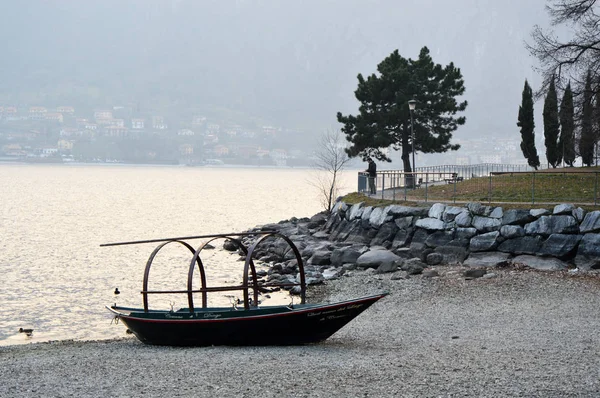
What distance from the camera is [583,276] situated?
24359 millimetres

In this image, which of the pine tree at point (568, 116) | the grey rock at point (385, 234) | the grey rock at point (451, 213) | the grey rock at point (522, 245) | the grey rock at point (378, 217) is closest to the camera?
the grey rock at point (522, 245)

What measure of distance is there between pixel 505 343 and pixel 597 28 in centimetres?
2412

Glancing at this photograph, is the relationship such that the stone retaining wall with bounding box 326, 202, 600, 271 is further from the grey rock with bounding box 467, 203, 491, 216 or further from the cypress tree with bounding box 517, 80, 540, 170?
the cypress tree with bounding box 517, 80, 540, 170

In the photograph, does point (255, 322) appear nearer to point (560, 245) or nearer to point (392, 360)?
point (392, 360)

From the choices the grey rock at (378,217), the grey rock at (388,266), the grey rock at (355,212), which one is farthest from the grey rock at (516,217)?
the grey rock at (355,212)

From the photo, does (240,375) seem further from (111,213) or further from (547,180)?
(111,213)

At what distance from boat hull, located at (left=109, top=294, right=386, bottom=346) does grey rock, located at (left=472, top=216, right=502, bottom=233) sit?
43.5 feet

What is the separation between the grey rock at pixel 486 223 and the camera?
A: 1117 inches

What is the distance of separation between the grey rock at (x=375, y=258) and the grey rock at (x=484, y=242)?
10.2 feet

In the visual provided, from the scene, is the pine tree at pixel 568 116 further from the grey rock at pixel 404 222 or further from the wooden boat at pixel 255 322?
the wooden boat at pixel 255 322

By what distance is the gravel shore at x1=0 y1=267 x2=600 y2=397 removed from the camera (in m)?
12.3

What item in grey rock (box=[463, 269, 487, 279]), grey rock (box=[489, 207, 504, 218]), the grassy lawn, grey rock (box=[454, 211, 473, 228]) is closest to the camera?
grey rock (box=[463, 269, 487, 279])

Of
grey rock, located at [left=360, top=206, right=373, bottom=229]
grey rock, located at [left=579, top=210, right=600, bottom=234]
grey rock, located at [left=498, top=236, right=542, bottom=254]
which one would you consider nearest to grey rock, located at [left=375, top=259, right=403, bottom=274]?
grey rock, located at [left=498, top=236, right=542, bottom=254]

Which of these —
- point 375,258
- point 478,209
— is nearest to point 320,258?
point 375,258
